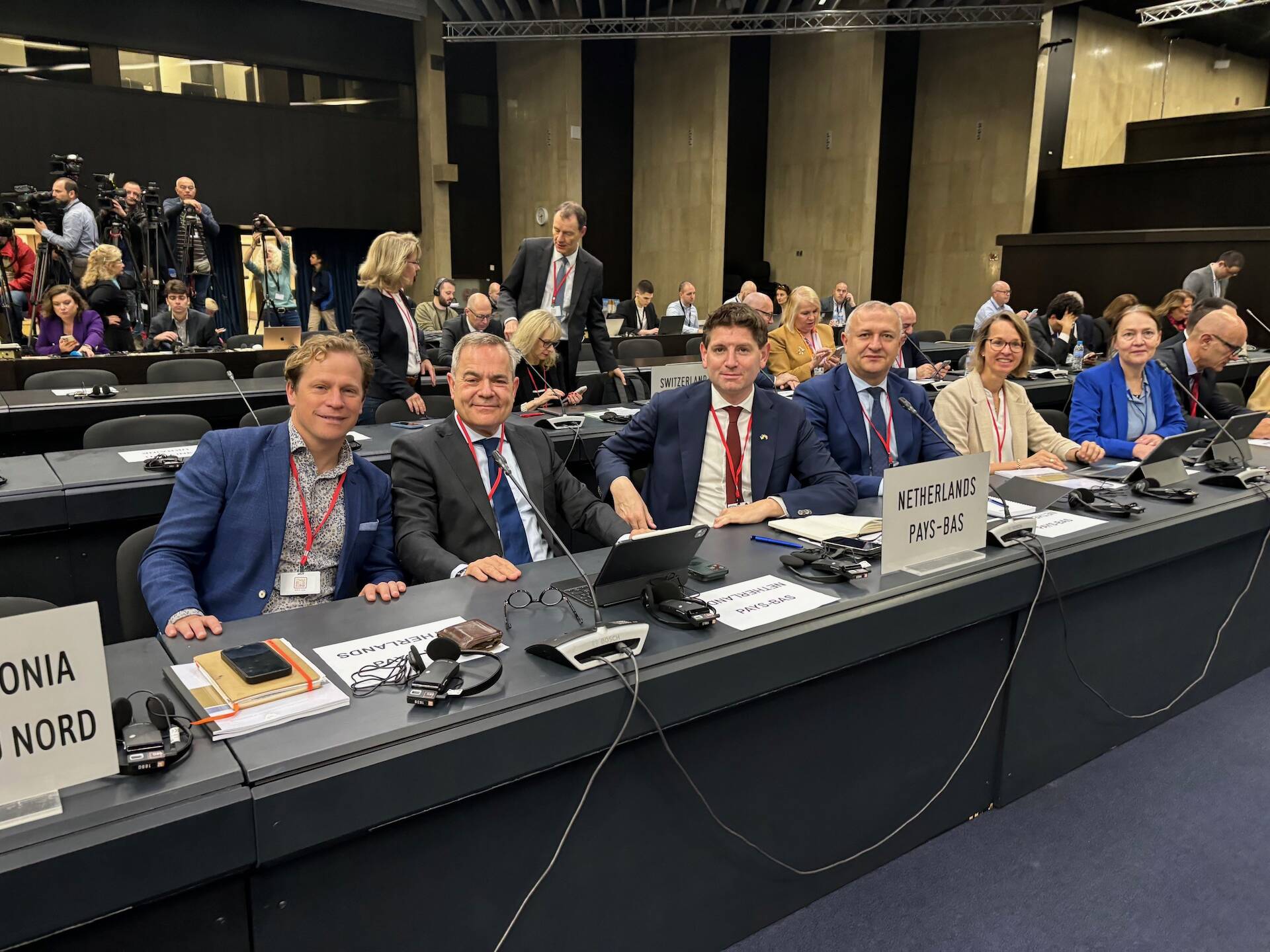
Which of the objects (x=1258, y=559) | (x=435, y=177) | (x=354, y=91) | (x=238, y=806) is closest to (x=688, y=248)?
(x=435, y=177)

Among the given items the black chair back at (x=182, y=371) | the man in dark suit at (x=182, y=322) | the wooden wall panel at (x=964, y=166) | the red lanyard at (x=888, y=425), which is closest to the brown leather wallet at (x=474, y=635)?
the red lanyard at (x=888, y=425)

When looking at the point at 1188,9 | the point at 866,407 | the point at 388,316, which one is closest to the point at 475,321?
the point at 388,316

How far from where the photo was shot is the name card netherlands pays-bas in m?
0.97

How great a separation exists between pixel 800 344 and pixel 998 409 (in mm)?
2378

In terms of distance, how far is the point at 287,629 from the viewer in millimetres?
1500

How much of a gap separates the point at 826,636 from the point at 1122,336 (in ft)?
8.30

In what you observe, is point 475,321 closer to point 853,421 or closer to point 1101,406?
point 853,421

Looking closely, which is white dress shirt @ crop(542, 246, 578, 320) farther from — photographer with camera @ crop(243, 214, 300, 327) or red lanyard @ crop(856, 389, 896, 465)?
photographer with camera @ crop(243, 214, 300, 327)

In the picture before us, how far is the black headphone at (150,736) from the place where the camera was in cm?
104

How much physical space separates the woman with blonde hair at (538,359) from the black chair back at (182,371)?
1.93 m

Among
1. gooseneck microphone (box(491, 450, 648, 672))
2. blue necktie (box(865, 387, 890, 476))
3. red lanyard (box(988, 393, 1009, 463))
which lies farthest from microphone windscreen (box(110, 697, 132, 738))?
red lanyard (box(988, 393, 1009, 463))

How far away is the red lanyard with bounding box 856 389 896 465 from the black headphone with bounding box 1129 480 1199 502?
69cm

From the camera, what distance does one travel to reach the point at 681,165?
12.4 meters

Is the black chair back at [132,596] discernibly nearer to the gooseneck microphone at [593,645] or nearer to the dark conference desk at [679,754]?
the dark conference desk at [679,754]
